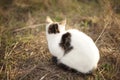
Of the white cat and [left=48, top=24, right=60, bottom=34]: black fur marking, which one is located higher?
[left=48, top=24, right=60, bottom=34]: black fur marking

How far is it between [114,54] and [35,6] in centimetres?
220

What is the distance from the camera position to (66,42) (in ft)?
11.1

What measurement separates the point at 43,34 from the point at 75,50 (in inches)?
57.4

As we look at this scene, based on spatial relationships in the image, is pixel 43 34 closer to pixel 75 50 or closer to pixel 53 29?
pixel 53 29

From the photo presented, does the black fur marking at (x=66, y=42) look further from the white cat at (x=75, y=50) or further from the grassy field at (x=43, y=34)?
the grassy field at (x=43, y=34)

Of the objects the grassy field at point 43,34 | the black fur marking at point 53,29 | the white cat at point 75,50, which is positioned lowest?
the grassy field at point 43,34

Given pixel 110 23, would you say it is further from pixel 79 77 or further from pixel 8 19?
pixel 8 19

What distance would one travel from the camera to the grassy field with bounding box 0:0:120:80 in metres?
3.63

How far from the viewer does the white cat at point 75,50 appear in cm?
326

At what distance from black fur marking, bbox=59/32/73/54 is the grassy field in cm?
35

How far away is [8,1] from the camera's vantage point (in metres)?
5.67

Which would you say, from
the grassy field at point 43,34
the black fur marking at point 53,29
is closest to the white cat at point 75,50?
the black fur marking at point 53,29

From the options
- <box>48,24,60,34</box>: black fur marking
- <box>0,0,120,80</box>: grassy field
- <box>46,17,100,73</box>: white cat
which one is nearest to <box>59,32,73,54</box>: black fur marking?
<box>46,17,100,73</box>: white cat

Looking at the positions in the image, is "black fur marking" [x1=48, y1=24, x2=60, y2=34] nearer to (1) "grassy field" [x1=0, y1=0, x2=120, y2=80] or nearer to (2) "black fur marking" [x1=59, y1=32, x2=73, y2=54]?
(2) "black fur marking" [x1=59, y1=32, x2=73, y2=54]
